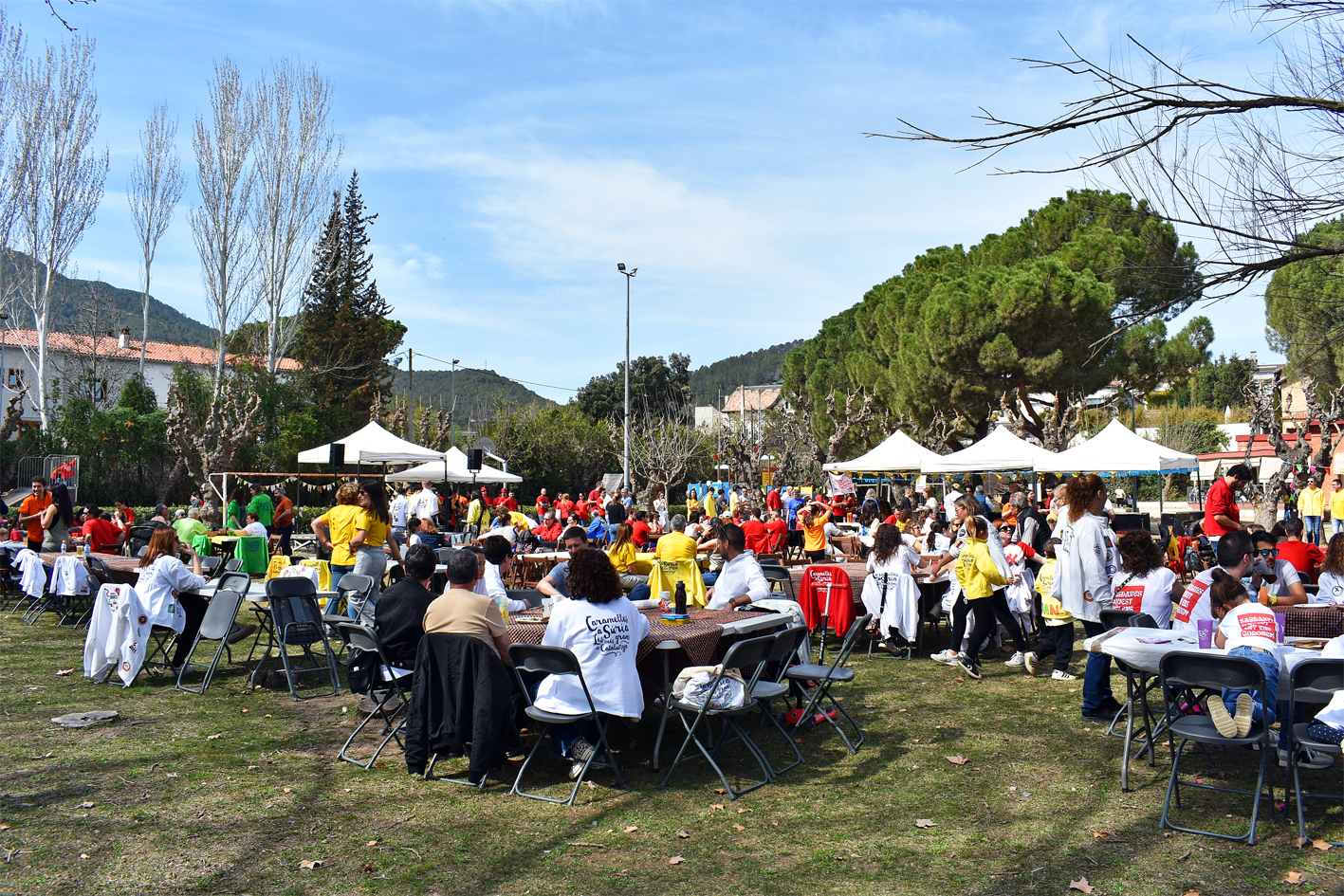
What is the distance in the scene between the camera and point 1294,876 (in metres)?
3.63

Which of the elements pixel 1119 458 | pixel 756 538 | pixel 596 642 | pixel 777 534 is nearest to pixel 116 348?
pixel 777 534

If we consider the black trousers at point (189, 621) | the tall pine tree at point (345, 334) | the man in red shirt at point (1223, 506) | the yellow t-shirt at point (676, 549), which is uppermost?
the tall pine tree at point (345, 334)

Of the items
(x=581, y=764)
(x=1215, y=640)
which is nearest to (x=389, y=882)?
→ (x=581, y=764)

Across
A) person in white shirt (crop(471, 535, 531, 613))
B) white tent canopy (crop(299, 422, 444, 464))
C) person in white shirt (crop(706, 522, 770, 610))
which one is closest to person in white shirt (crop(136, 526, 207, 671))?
person in white shirt (crop(471, 535, 531, 613))

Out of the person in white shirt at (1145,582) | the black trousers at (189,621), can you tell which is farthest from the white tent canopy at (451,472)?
the person in white shirt at (1145,582)

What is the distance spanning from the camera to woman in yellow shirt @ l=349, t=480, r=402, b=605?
8359 mm

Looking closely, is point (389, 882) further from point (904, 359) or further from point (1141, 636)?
point (904, 359)

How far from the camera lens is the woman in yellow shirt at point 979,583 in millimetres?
7516

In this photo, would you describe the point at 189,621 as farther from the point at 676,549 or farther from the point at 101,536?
the point at 101,536

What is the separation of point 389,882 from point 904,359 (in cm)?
2569

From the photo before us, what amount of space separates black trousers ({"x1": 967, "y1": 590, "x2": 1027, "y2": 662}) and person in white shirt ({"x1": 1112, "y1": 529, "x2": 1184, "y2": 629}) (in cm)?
137

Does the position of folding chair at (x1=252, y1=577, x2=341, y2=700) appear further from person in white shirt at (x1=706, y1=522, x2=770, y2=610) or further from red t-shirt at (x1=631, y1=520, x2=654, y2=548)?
red t-shirt at (x1=631, y1=520, x2=654, y2=548)

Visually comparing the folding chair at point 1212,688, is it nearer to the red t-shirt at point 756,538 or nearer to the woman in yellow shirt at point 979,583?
the woman in yellow shirt at point 979,583

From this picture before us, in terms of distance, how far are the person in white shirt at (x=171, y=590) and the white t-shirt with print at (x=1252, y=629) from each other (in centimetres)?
725
